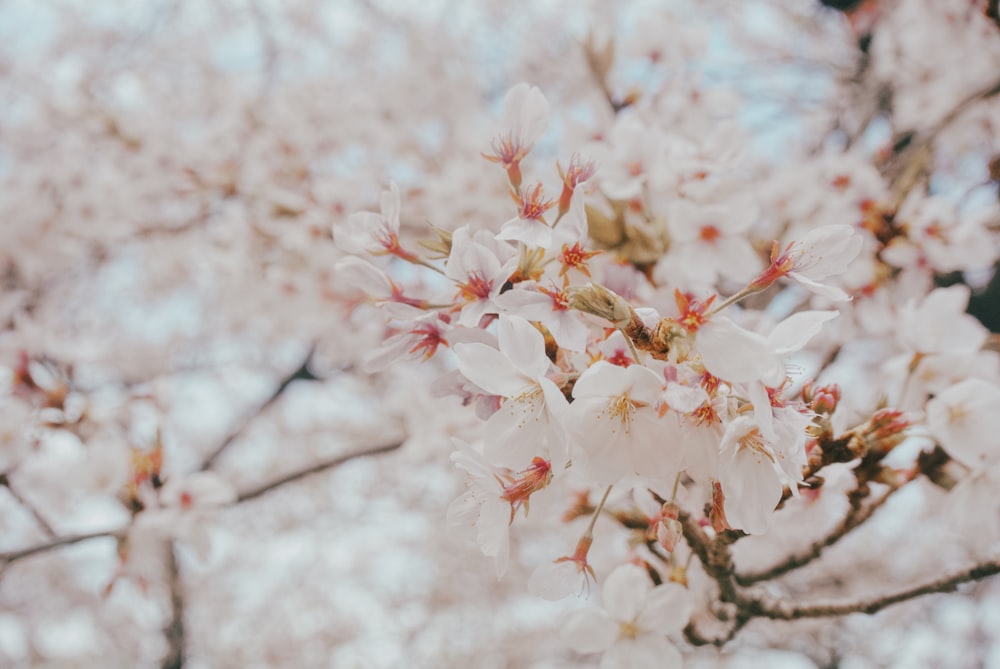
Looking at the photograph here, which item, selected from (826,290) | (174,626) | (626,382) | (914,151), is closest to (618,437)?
(626,382)

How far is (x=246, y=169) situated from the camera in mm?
3486

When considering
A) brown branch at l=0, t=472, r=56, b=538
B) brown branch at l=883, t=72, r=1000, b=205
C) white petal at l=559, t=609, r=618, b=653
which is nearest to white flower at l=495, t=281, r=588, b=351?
white petal at l=559, t=609, r=618, b=653

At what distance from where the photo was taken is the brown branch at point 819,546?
1038 mm

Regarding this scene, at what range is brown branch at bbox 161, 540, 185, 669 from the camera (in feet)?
9.59

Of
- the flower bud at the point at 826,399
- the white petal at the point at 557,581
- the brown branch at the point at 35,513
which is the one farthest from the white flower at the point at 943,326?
the brown branch at the point at 35,513

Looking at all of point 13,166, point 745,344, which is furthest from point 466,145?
point 13,166

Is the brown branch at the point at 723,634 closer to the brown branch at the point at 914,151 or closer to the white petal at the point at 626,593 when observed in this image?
the white petal at the point at 626,593

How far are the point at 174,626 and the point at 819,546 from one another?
9.52 ft

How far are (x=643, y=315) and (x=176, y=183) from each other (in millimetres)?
3958

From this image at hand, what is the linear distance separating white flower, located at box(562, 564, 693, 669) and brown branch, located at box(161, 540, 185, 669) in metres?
2.42

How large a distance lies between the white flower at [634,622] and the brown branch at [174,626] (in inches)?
95.2

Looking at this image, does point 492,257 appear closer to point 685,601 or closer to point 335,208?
point 685,601

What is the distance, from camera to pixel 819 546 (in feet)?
3.58

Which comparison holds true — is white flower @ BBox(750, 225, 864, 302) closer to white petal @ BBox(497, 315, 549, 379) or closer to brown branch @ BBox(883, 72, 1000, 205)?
white petal @ BBox(497, 315, 549, 379)
